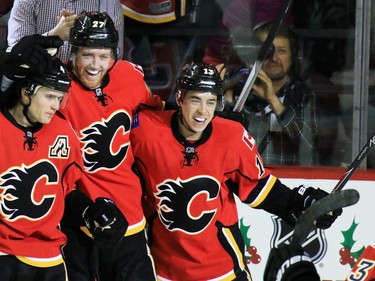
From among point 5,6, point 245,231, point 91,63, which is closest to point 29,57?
point 91,63

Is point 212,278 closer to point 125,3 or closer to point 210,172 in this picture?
point 210,172

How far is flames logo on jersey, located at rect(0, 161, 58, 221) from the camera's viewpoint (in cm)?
443

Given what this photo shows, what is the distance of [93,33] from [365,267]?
1.72 metres

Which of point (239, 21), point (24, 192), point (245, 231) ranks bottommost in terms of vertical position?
point (245, 231)

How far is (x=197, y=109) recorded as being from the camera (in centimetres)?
468

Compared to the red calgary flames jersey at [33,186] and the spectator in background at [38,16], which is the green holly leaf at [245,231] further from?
the red calgary flames jersey at [33,186]

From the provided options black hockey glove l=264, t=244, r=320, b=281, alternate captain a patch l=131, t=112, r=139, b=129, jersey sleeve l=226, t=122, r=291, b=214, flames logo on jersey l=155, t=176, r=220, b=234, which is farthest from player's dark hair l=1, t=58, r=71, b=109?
black hockey glove l=264, t=244, r=320, b=281

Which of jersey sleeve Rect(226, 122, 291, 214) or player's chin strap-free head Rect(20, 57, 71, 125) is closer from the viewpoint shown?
player's chin strap-free head Rect(20, 57, 71, 125)

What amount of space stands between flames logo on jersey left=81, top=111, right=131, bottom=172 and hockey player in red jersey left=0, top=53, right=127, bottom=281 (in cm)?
18

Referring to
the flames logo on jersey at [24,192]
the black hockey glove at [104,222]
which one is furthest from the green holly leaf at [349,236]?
the flames logo on jersey at [24,192]

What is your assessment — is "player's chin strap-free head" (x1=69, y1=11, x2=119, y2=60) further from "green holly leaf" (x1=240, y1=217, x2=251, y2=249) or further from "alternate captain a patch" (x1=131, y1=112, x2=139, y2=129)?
"green holly leaf" (x1=240, y1=217, x2=251, y2=249)

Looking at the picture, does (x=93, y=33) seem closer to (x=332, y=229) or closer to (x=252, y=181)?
(x=252, y=181)

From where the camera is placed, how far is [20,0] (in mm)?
5668

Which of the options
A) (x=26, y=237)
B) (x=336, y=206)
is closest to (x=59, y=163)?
(x=26, y=237)
